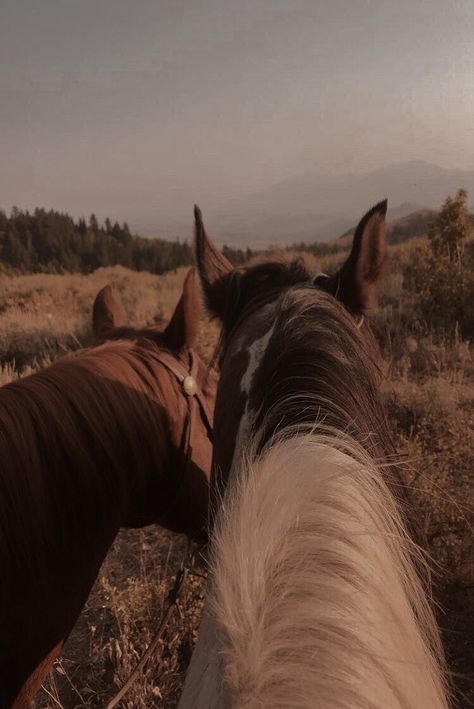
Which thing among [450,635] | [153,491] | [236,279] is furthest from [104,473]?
[450,635]

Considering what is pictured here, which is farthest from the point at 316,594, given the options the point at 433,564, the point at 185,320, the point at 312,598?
the point at 433,564

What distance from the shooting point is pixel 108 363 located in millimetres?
1519

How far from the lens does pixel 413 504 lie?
3.28 feet

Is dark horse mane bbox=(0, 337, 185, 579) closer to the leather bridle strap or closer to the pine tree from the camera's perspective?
the leather bridle strap

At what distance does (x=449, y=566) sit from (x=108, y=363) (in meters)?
2.42

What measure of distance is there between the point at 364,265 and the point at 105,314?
1.19 m

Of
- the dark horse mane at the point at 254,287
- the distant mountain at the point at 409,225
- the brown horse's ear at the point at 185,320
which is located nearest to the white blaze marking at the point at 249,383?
the dark horse mane at the point at 254,287

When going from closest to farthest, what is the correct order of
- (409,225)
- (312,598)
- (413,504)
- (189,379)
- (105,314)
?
1. (312,598)
2. (413,504)
3. (189,379)
4. (105,314)
5. (409,225)

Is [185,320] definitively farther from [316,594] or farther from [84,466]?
[316,594]

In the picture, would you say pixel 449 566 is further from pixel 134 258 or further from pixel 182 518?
pixel 134 258

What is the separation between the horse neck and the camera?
1.70ft

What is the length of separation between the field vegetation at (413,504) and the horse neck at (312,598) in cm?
27

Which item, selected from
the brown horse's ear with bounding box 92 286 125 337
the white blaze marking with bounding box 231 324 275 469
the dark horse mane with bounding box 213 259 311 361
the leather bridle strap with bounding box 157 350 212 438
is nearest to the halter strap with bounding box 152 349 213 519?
the leather bridle strap with bounding box 157 350 212 438

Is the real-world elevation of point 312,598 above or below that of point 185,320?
below
